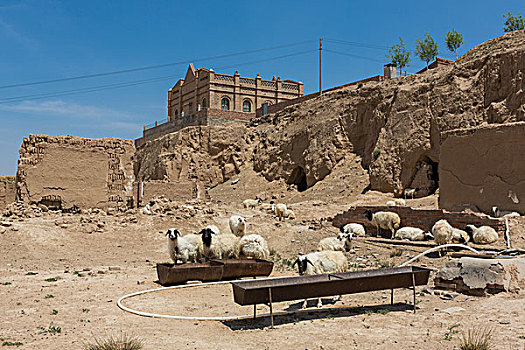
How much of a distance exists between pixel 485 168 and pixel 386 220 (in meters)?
3.99

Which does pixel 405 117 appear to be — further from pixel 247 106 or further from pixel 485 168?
pixel 247 106

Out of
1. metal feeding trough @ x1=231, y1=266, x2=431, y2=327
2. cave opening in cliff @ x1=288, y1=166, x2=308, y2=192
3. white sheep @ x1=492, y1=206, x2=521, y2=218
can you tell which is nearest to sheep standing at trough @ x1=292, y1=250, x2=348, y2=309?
metal feeding trough @ x1=231, y1=266, x2=431, y2=327

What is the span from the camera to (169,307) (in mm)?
8070

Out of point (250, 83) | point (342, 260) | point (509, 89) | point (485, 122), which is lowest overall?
point (342, 260)

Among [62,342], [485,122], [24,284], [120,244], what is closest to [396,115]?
[485,122]

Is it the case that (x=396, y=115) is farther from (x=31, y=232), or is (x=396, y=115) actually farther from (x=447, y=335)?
(x=447, y=335)

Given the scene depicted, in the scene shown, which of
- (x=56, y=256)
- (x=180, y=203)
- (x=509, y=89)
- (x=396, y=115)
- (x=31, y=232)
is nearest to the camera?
(x=56, y=256)

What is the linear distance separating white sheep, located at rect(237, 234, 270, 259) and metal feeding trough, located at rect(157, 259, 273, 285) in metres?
1.08

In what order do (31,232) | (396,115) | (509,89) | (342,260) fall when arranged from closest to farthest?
1. (342,260)
2. (31,232)
3. (509,89)
4. (396,115)

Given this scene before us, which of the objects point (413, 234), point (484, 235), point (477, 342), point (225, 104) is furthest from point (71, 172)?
point (225, 104)

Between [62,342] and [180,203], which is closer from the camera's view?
[62,342]

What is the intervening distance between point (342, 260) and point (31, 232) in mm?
10515

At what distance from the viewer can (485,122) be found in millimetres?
23281

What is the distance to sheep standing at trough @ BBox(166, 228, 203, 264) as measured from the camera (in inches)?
457
